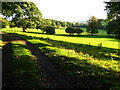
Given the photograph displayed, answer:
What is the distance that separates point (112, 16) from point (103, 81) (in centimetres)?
2124

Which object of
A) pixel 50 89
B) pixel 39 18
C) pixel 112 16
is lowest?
pixel 50 89

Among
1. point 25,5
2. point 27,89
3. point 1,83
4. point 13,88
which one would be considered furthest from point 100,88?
point 25,5

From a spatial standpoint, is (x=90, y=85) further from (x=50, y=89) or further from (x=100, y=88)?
(x=50, y=89)

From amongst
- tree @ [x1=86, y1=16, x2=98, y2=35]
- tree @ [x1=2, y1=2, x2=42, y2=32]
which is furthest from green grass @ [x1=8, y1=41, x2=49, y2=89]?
tree @ [x1=86, y1=16, x2=98, y2=35]

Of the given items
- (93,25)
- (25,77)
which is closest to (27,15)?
(93,25)

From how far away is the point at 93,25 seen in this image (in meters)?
96.4

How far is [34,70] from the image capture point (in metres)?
12.0

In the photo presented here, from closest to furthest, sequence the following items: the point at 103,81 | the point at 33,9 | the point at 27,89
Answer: the point at 27,89, the point at 103,81, the point at 33,9

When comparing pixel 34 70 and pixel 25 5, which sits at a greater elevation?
pixel 25 5

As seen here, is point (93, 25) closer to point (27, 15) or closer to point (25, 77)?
point (27, 15)

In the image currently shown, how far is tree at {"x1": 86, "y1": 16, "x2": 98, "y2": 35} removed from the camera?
3774 inches

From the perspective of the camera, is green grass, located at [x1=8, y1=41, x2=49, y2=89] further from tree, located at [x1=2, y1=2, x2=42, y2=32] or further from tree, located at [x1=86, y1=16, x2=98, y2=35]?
tree, located at [x1=86, y1=16, x2=98, y2=35]

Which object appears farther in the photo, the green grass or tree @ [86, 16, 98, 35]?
tree @ [86, 16, 98, 35]

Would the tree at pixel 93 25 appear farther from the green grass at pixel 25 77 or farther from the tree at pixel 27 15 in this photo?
the green grass at pixel 25 77
